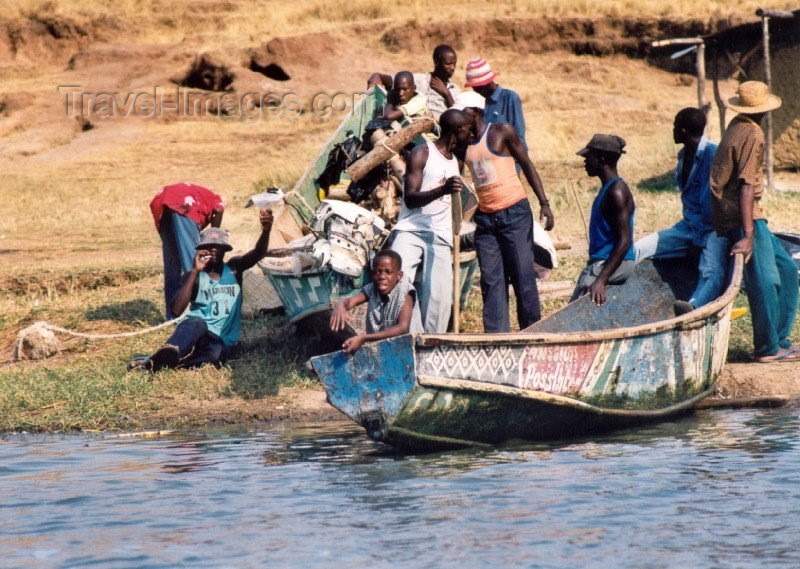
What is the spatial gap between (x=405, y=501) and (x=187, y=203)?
4601mm

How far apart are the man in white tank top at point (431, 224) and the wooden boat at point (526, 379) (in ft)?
2.51

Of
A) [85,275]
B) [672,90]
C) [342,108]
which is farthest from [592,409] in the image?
[672,90]

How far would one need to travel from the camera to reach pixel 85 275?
1291cm

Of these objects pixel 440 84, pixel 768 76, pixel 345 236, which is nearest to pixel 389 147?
pixel 345 236

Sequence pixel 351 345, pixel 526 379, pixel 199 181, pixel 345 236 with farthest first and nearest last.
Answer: pixel 199 181 → pixel 345 236 → pixel 526 379 → pixel 351 345

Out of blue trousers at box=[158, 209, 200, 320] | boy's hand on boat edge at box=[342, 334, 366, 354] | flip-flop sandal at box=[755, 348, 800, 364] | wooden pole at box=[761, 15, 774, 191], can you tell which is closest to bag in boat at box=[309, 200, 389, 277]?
blue trousers at box=[158, 209, 200, 320]

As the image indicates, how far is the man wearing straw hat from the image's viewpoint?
8031mm

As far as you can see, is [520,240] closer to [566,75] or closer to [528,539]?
[528,539]

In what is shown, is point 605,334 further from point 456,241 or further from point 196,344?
point 196,344

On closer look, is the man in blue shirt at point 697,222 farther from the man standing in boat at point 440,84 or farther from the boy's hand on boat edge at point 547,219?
the man standing in boat at point 440,84

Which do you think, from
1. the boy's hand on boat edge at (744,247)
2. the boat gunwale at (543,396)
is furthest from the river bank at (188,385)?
the boy's hand on boat edge at (744,247)

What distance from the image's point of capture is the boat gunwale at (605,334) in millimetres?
6484

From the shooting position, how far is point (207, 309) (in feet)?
29.9

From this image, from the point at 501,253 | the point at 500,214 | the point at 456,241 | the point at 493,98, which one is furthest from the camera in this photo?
the point at 493,98
